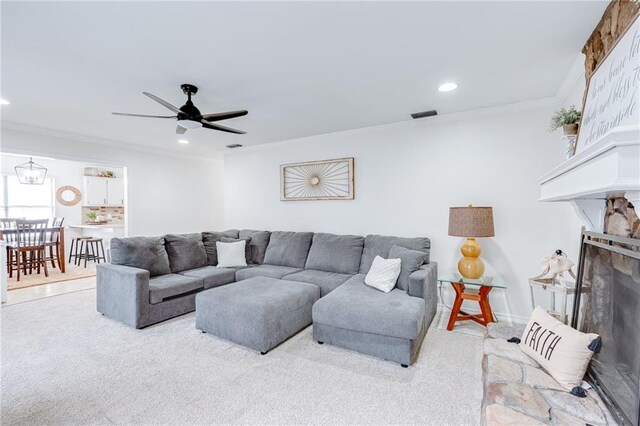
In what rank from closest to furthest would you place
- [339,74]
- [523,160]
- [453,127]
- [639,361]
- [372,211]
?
[639,361] → [339,74] → [523,160] → [453,127] → [372,211]

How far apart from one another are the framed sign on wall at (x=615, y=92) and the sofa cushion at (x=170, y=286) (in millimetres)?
3621

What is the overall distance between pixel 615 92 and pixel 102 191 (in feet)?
30.2

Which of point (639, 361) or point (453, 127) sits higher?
point (453, 127)

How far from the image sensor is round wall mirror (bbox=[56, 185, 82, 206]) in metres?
6.98

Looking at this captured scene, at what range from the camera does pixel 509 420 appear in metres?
1.21

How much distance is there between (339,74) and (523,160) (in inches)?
87.8

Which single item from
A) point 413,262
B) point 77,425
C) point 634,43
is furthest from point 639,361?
point 77,425

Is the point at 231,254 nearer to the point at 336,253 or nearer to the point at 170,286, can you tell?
the point at 170,286

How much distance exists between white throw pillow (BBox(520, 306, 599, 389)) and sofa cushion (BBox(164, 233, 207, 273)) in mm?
3742

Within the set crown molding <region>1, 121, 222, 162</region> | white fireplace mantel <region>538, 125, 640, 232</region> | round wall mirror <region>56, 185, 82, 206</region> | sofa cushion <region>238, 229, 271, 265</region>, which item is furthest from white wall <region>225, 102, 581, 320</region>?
round wall mirror <region>56, 185, 82, 206</region>

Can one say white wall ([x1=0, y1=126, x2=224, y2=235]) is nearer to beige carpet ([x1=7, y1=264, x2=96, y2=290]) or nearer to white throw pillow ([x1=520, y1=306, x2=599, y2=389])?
beige carpet ([x1=7, y1=264, x2=96, y2=290])

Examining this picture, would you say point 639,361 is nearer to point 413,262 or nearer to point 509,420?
point 509,420

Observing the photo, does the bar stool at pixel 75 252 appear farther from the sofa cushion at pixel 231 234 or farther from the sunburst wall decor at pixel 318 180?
the sunburst wall decor at pixel 318 180

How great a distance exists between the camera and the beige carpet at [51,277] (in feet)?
15.6
